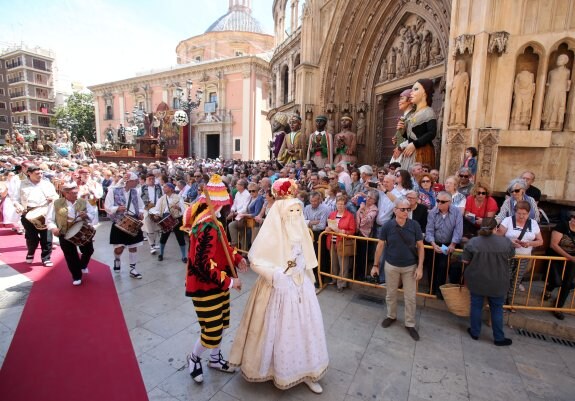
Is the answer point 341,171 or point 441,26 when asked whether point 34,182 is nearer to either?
point 341,171

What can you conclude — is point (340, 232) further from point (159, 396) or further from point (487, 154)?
point (487, 154)

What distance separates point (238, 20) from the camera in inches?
1633

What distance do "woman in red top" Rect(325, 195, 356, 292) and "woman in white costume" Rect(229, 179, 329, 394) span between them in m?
2.24

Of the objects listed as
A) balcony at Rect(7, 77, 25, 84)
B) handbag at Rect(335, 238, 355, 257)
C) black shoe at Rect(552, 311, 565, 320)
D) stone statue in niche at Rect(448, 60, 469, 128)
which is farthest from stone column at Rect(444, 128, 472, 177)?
balcony at Rect(7, 77, 25, 84)

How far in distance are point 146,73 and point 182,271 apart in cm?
4315

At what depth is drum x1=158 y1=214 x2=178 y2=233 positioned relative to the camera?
19.8 ft

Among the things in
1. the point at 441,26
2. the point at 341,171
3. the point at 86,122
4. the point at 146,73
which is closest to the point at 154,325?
the point at 341,171

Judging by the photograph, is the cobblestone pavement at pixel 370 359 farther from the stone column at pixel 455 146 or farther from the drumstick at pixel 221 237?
the stone column at pixel 455 146

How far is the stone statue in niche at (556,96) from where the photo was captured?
5703mm

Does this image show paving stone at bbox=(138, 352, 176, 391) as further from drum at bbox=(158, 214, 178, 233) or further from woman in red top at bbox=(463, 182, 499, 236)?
woman in red top at bbox=(463, 182, 499, 236)

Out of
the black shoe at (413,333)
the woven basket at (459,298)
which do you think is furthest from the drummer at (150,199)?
the woven basket at (459,298)

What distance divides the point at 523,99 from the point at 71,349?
8370 millimetres

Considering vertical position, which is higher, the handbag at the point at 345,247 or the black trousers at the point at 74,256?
Result: the handbag at the point at 345,247

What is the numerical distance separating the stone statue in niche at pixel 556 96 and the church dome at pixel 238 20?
131ft
